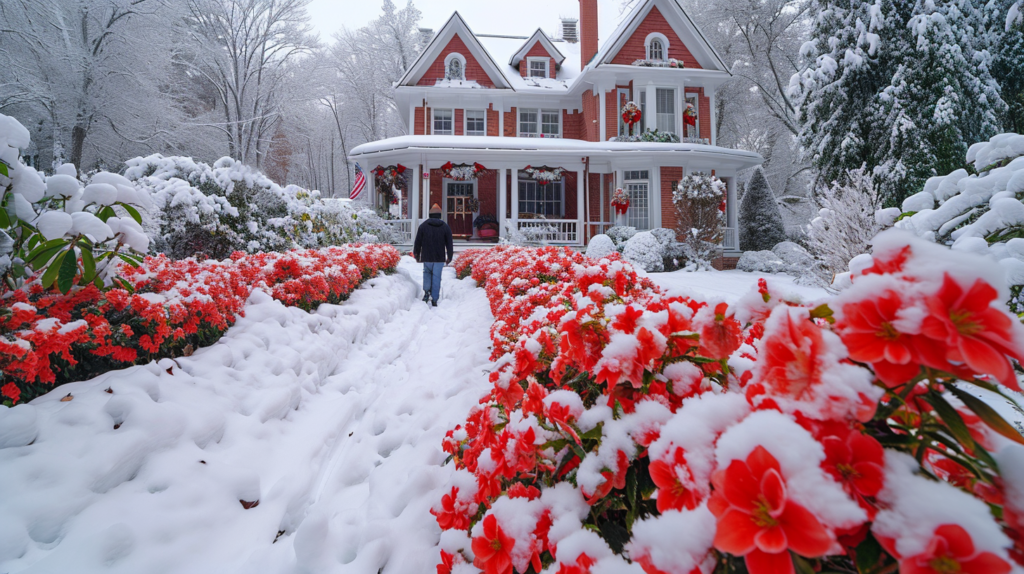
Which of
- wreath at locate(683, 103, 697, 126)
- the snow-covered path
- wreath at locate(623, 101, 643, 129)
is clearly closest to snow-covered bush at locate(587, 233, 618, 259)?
wreath at locate(623, 101, 643, 129)

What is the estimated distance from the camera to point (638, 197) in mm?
15719

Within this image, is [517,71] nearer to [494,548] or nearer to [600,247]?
[600,247]

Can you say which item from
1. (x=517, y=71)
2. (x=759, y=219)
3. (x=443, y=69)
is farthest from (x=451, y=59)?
(x=759, y=219)

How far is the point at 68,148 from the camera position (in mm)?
14398

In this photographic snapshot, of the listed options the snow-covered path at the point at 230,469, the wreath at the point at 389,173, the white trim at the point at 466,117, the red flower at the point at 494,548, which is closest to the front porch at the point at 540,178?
the wreath at the point at 389,173

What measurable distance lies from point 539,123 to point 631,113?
406cm

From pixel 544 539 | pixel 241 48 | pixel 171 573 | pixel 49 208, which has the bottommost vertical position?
pixel 171 573

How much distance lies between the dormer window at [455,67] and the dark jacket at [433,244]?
11768 millimetres

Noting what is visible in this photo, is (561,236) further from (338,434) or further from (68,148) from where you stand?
(68,148)

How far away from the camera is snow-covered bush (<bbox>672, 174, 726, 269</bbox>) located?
38.3 feet

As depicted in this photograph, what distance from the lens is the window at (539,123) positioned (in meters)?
17.8

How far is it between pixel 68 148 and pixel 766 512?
20.9 m

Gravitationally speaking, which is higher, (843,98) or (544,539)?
(843,98)

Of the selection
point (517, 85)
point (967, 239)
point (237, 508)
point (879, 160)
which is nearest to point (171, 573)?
point (237, 508)
